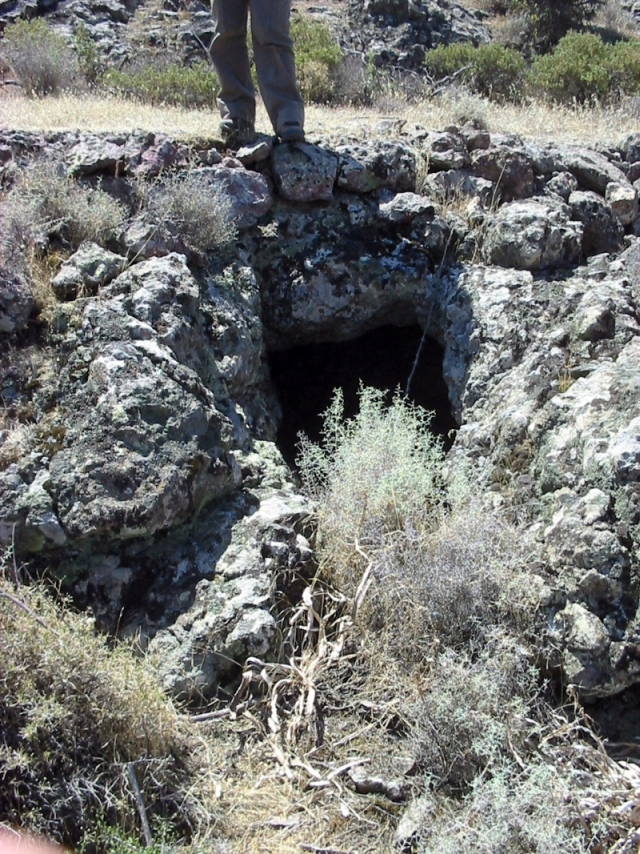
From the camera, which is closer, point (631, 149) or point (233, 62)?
point (233, 62)

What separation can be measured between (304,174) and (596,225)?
1.91m

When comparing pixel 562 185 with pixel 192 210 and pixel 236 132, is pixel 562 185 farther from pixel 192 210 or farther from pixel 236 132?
pixel 192 210

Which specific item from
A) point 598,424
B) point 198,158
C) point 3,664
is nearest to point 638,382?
point 598,424

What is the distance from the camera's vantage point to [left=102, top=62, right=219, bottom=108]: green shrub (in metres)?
8.23

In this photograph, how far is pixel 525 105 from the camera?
895 centimetres

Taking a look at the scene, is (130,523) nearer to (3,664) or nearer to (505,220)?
(3,664)

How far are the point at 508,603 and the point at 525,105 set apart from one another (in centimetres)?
775

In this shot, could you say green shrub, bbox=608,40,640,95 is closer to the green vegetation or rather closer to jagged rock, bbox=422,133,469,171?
the green vegetation

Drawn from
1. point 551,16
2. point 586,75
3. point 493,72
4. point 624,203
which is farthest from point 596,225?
point 551,16

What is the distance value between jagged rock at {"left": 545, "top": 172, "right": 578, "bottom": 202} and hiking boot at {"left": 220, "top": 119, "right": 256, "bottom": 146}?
6.62 ft

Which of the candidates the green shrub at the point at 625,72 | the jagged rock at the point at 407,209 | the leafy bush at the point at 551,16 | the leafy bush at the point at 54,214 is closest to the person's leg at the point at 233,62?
the jagged rock at the point at 407,209

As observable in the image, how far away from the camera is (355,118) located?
637cm

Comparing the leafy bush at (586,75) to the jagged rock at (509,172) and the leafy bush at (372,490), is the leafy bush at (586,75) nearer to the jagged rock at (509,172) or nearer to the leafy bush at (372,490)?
the jagged rock at (509,172)

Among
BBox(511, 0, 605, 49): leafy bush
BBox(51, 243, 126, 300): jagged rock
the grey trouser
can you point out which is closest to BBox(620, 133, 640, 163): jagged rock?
the grey trouser
